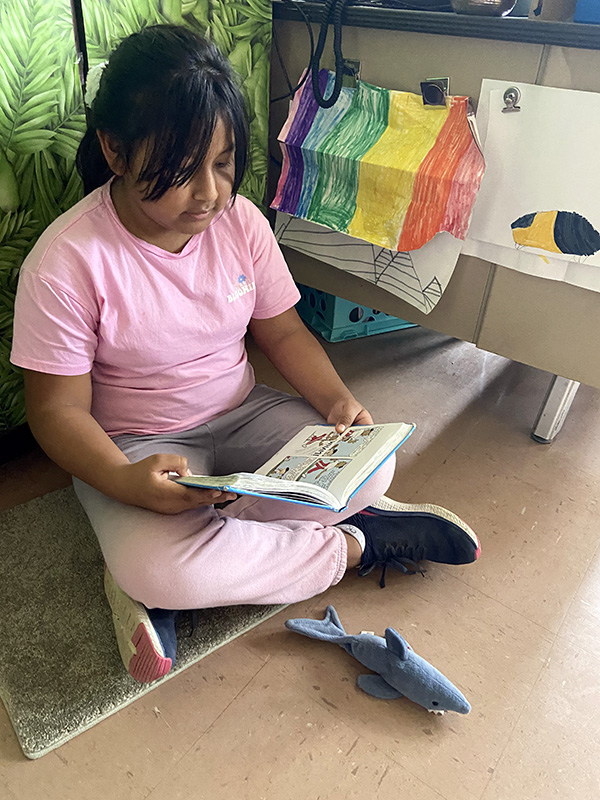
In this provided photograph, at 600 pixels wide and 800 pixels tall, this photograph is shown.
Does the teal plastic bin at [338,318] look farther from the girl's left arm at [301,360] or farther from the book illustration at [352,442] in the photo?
the book illustration at [352,442]

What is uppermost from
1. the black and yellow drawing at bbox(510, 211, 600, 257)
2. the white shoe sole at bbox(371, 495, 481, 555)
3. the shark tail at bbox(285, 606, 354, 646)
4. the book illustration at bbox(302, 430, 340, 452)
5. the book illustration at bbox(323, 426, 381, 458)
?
the black and yellow drawing at bbox(510, 211, 600, 257)

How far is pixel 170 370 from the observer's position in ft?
2.68

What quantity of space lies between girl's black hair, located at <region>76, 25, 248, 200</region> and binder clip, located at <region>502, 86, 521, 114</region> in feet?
1.42

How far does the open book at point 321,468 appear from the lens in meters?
0.60

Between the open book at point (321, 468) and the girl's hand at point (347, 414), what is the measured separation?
0.02 m

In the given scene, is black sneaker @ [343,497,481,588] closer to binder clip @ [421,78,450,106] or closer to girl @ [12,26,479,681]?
girl @ [12,26,479,681]

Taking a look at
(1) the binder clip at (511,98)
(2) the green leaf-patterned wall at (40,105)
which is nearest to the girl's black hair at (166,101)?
(2) the green leaf-patterned wall at (40,105)

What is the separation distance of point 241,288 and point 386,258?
0.36 meters

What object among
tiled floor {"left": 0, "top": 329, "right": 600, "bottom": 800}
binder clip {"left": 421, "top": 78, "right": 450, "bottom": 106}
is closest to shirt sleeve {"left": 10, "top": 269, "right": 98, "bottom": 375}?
tiled floor {"left": 0, "top": 329, "right": 600, "bottom": 800}

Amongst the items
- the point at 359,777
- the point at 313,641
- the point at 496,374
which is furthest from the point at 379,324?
the point at 359,777

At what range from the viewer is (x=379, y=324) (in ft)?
4.97

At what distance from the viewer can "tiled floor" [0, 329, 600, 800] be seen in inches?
25.0

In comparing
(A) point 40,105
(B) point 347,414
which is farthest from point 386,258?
(A) point 40,105

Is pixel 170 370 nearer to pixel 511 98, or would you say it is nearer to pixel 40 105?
pixel 40 105
